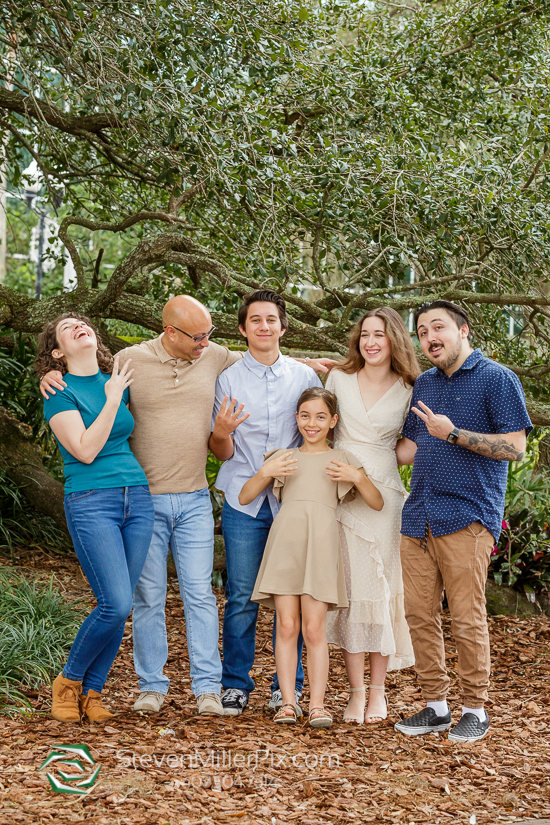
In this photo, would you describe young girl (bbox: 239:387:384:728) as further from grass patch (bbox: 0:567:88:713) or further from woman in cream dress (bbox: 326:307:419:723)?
grass patch (bbox: 0:567:88:713)

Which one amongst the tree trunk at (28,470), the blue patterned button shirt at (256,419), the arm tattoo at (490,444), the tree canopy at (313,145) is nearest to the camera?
the arm tattoo at (490,444)

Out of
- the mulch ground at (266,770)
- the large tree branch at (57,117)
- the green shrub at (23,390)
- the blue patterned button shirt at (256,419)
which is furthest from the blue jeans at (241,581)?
the green shrub at (23,390)

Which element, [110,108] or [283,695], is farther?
[110,108]

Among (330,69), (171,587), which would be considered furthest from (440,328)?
(171,587)

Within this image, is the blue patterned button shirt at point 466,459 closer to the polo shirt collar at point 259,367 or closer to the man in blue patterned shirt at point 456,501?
the man in blue patterned shirt at point 456,501

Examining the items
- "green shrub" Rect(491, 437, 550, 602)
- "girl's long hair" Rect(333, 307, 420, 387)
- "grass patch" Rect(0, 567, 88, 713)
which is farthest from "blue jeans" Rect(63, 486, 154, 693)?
"green shrub" Rect(491, 437, 550, 602)

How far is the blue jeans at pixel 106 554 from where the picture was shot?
3461mm

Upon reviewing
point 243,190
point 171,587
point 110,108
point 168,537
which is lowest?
point 171,587

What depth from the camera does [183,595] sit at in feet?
12.7

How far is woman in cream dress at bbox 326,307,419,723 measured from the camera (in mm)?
3750

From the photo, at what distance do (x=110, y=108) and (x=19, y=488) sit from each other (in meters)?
2.91

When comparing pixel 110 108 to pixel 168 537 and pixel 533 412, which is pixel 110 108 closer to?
pixel 168 537

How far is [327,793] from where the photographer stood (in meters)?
2.96

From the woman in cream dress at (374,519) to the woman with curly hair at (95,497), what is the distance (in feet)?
3.30
